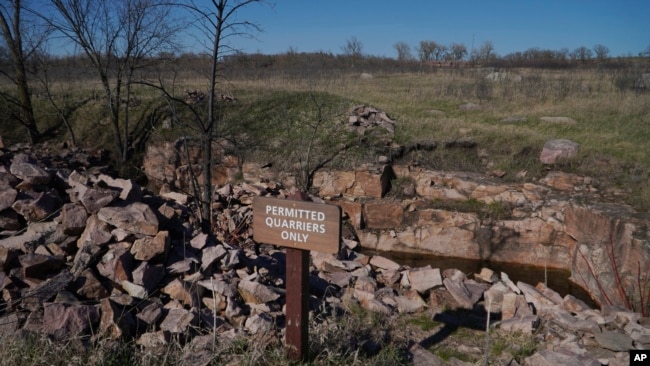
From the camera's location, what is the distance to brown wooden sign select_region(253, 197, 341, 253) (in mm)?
2893

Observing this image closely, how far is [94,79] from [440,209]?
17.1 m

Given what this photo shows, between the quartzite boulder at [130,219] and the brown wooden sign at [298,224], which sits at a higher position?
the brown wooden sign at [298,224]

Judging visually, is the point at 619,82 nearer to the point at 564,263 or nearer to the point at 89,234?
the point at 564,263

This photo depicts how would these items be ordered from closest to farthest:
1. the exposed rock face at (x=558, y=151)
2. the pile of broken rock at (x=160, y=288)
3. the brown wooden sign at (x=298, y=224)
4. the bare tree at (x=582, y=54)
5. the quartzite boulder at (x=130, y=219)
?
1. the brown wooden sign at (x=298, y=224)
2. the pile of broken rock at (x=160, y=288)
3. the quartzite boulder at (x=130, y=219)
4. the exposed rock face at (x=558, y=151)
5. the bare tree at (x=582, y=54)

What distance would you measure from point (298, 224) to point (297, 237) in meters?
0.09

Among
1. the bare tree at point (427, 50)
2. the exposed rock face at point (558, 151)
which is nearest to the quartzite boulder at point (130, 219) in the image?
the exposed rock face at point (558, 151)

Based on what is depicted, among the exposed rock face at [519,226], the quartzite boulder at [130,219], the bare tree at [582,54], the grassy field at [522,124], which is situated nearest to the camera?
the quartzite boulder at [130,219]

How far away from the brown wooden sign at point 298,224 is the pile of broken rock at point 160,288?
75cm

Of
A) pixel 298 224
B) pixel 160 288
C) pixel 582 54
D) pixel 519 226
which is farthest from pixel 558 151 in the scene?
pixel 582 54

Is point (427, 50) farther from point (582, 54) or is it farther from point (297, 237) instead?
point (297, 237)

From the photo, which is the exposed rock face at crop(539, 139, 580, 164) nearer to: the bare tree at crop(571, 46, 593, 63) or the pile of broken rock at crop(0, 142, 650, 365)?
the pile of broken rock at crop(0, 142, 650, 365)

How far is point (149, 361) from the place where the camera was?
3045 millimetres

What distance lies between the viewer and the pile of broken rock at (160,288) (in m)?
3.64

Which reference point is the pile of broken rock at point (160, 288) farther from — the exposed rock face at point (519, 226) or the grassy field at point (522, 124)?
the grassy field at point (522, 124)
